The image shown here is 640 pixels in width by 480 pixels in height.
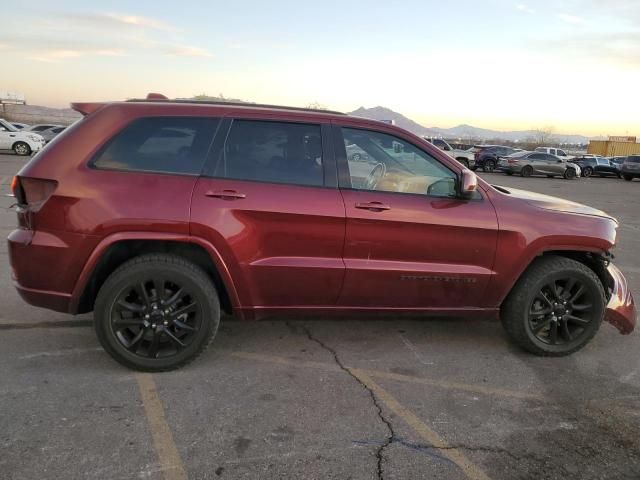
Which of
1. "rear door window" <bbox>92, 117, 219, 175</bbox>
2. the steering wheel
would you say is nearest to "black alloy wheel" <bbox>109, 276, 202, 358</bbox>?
"rear door window" <bbox>92, 117, 219, 175</bbox>

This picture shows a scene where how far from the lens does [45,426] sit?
2805 millimetres

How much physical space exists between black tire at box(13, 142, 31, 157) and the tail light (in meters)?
23.2

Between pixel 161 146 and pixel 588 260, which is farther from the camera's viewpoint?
pixel 588 260

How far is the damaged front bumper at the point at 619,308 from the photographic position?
164 inches

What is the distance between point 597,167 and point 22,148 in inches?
1336

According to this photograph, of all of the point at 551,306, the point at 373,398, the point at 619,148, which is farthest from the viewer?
the point at 619,148

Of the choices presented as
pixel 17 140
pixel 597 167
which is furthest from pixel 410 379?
pixel 597 167

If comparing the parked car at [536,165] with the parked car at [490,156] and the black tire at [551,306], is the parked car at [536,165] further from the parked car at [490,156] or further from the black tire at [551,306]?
the black tire at [551,306]

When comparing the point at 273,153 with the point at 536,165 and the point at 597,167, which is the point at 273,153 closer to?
the point at 536,165

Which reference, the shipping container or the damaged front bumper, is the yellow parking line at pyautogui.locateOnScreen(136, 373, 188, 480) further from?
the shipping container

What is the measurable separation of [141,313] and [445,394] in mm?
2082

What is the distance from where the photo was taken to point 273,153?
11.6 ft

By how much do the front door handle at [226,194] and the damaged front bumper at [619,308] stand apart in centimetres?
304

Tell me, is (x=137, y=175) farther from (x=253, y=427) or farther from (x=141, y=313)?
(x=253, y=427)
